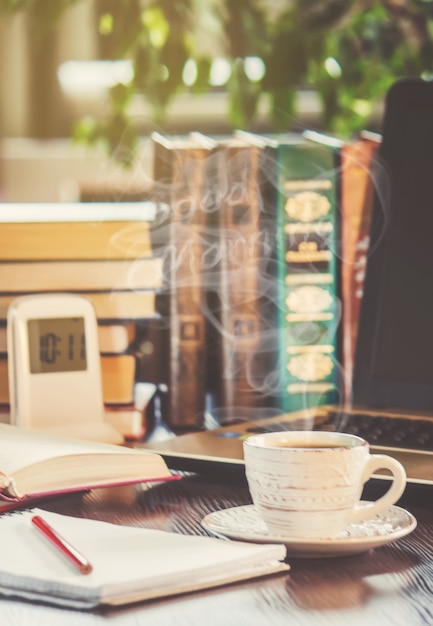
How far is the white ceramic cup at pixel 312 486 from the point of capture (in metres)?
0.59

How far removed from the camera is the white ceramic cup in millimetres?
591

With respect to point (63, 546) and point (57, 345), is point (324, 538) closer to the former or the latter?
point (63, 546)

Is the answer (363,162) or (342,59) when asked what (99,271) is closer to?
(363,162)

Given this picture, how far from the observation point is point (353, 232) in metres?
1.08

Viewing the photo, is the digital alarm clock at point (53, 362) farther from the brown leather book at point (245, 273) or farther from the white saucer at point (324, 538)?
the white saucer at point (324, 538)

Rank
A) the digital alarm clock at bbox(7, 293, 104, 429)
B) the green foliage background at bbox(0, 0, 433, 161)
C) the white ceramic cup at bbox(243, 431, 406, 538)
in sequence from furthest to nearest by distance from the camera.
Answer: the green foliage background at bbox(0, 0, 433, 161) → the digital alarm clock at bbox(7, 293, 104, 429) → the white ceramic cup at bbox(243, 431, 406, 538)

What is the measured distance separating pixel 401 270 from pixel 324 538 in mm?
472

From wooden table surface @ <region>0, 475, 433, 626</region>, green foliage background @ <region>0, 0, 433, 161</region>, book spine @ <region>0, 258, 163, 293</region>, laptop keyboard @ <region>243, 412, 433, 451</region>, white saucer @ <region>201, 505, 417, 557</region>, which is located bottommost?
wooden table surface @ <region>0, 475, 433, 626</region>

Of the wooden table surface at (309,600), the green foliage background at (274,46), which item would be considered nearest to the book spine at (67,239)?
the wooden table surface at (309,600)

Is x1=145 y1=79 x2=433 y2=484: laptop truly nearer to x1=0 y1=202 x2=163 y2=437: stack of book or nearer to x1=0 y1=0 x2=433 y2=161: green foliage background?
x1=0 y1=202 x2=163 y2=437: stack of book

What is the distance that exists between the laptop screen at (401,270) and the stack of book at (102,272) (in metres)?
0.24

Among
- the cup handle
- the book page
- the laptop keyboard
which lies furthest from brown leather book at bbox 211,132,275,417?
the cup handle

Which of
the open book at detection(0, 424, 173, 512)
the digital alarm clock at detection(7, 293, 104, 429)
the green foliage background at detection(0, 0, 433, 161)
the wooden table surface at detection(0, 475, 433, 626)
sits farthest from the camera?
the green foliage background at detection(0, 0, 433, 161)

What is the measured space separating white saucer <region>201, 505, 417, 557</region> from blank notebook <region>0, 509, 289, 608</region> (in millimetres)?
17
